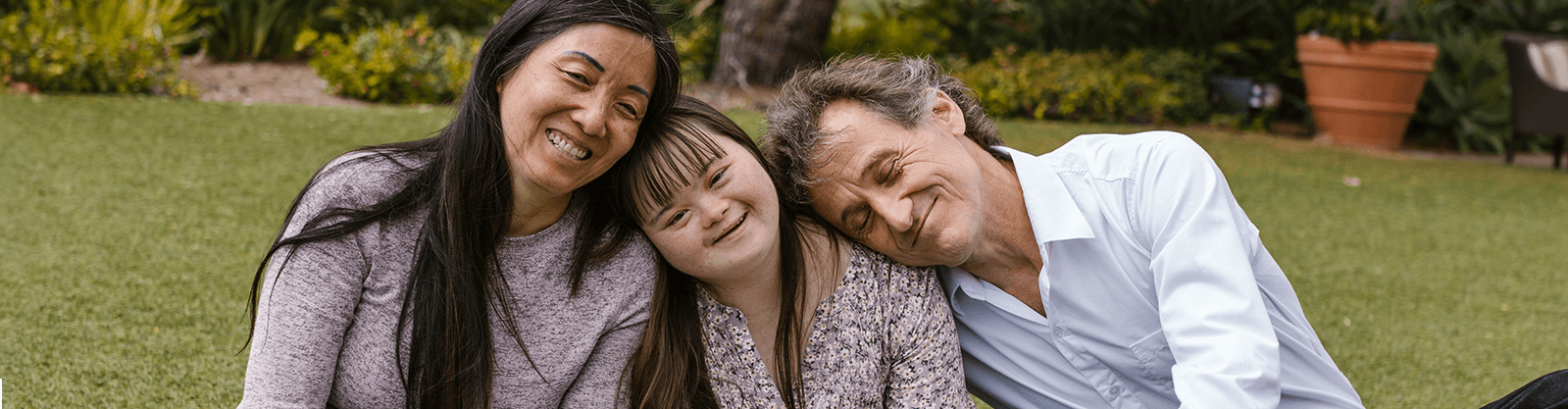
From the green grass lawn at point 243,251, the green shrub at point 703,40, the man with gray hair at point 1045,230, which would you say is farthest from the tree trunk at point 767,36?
the man with gray hair at point 1045,230

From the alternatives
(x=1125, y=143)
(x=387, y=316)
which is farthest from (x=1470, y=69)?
(x=387, y=316)

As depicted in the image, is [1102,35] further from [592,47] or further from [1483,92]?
[592,47]

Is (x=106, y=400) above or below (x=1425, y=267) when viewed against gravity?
above

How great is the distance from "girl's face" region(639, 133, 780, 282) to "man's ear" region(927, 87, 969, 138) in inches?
16.2

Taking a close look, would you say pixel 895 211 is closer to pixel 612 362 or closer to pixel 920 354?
pixel 920 354

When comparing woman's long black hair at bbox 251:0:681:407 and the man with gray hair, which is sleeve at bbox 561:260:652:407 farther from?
the man with gray hair

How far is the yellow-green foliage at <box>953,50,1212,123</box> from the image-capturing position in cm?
872

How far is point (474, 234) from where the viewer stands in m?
1.83

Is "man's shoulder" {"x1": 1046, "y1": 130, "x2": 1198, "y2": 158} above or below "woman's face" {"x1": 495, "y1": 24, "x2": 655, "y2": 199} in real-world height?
below

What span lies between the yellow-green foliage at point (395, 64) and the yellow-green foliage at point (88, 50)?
0.93m

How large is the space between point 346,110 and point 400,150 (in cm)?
505

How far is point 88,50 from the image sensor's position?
627 centimetres

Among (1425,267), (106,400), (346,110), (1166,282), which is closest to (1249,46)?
(1425,267)

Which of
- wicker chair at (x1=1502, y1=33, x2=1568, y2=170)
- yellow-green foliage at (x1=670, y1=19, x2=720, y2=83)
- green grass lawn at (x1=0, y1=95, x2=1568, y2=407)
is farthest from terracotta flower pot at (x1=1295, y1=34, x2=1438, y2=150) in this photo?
yellow-green foliage at (x1=670, y1=19, x2=720, y2=83)
